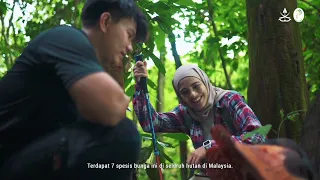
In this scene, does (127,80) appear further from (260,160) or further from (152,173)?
(260,160)

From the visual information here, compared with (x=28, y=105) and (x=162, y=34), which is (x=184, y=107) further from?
(x=28, y=105)

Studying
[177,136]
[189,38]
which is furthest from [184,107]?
[189,38]

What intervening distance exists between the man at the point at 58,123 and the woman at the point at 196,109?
1.07m

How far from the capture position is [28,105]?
1.70 m

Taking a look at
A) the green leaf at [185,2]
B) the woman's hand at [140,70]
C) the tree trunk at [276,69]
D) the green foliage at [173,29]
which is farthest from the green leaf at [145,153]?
the green leaf at [185,2]

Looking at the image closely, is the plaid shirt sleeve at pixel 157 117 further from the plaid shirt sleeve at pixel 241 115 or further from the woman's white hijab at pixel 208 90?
the plaid shirt sleeve at pixel 241 115

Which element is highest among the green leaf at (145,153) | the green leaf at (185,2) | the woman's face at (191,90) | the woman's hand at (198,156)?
the green leaf at (185,2)

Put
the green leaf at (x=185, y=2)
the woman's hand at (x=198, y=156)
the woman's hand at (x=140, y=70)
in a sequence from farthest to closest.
→ the green leaf at (x=185, y=2), the woman's hand at (x=140, y=70), the woman's hand at (x=198, y=156)

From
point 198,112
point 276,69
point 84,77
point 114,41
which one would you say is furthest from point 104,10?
point 276,69

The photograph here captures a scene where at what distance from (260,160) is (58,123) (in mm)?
706

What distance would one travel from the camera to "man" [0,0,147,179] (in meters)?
1.60

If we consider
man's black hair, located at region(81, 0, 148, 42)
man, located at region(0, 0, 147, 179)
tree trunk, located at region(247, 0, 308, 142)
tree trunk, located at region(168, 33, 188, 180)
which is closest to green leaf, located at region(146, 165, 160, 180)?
tree trunk, located at region(247, 0, 308, 142)

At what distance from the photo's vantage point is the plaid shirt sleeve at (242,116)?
2.69 metres

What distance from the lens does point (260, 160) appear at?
1.52m
